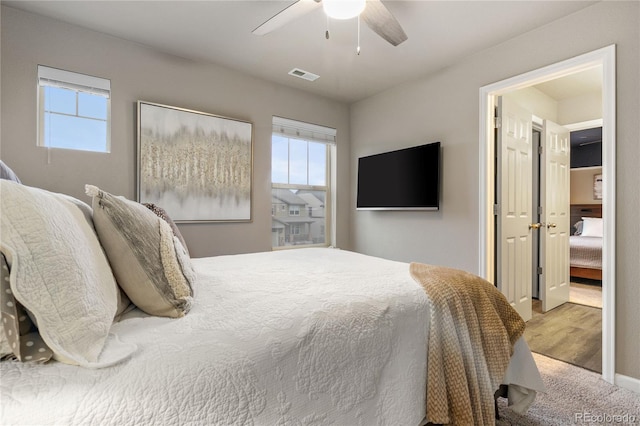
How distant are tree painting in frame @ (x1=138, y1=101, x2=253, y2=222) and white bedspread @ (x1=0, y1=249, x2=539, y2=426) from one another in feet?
5.24

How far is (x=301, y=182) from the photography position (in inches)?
153

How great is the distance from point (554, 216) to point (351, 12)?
Answer: 11.4 ft

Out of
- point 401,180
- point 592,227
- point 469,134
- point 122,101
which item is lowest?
point 592,227

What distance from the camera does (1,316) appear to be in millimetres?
639

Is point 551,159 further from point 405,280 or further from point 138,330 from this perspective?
point 138,330

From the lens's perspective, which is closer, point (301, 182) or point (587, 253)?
point (301, 182)

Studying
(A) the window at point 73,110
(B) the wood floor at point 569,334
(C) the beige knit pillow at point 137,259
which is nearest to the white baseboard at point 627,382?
(B) the wood floor at point 569,334

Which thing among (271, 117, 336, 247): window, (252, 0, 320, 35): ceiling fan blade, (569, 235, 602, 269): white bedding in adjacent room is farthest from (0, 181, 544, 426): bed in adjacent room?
(569, 235, 602, 269): white bedding in adjacent room

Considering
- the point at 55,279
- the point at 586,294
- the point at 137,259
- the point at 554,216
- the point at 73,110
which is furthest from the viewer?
the point at 586,294

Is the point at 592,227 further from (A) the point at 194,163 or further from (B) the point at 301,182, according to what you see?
(A) the point at 194,163

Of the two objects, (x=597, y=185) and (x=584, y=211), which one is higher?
(x=597, y=185)

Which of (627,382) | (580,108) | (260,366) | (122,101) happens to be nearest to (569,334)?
(627,382)

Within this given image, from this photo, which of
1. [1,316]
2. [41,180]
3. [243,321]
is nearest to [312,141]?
[41,180]

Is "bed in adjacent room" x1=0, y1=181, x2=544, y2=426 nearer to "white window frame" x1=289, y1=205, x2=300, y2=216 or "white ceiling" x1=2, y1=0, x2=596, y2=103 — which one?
"white ceiling" x1=2, y1=0, x2=596, y2=103
